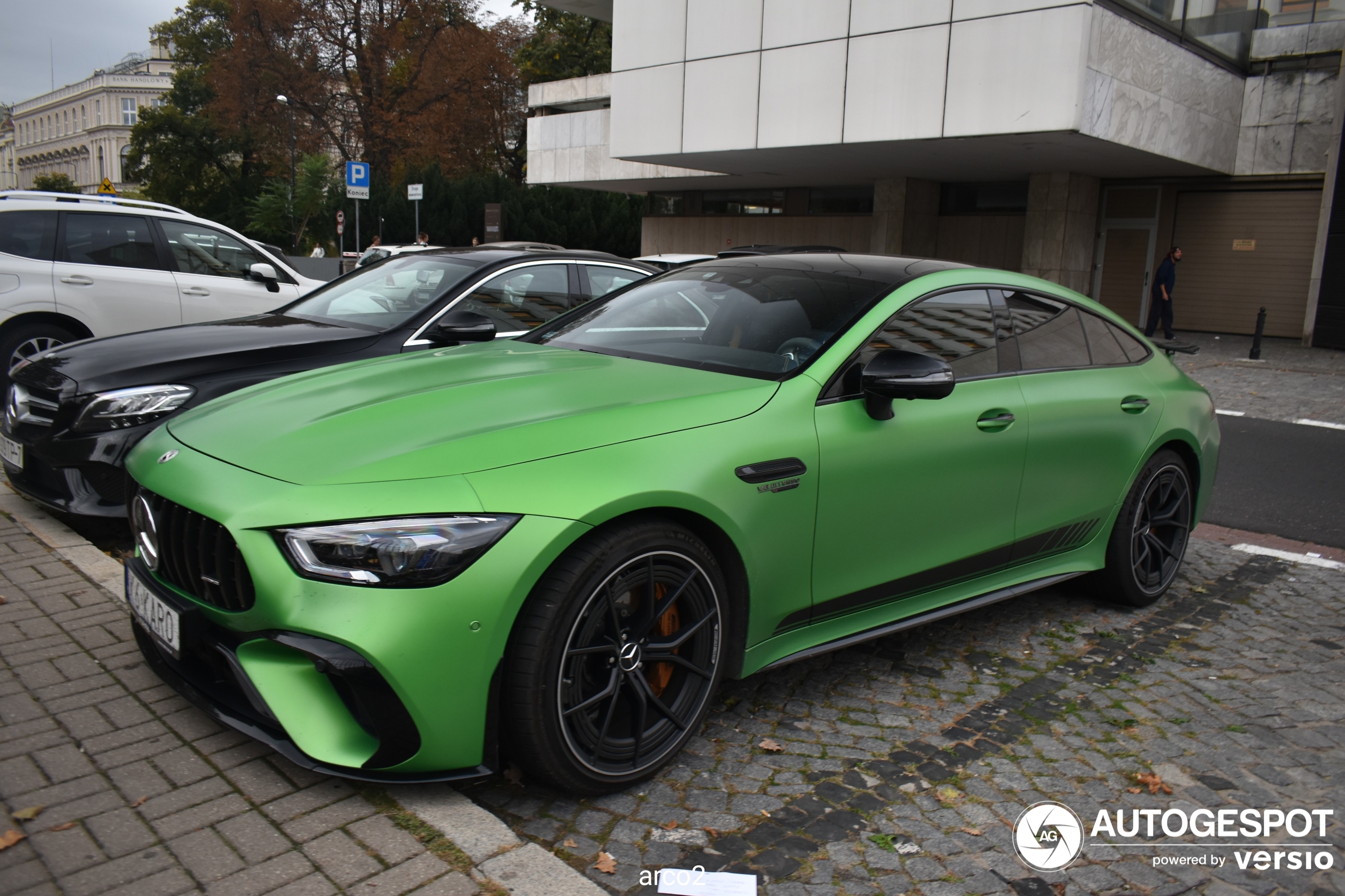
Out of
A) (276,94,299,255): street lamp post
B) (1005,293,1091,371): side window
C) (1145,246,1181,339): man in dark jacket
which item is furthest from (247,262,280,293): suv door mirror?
(276,94,299,255): street lamp post

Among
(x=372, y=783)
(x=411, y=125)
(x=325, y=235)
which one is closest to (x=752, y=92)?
(x=372, y=783)

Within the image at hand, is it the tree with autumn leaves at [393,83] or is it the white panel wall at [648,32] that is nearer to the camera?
the white panel wall at [648,32]

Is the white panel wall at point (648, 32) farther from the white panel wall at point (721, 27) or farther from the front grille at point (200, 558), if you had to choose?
the front grille at point (200, 558)

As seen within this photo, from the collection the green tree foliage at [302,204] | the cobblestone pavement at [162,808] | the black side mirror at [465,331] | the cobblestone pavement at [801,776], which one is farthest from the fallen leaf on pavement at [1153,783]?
the green tree foliage at [302,204]

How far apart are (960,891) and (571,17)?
5172 centimetres

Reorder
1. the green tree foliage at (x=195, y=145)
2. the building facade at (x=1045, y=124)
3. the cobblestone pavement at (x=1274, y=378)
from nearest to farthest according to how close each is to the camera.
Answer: the cobblestone pavement at (x=1274, y=378) < the building facade at (x=1045, y=124) < the green tree foliage at (x=195, y=145)

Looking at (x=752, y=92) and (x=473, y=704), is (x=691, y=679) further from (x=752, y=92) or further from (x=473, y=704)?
(x=752, y=92)

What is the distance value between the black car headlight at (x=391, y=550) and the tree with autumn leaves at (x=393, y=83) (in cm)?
4284

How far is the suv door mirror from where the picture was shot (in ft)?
26.0

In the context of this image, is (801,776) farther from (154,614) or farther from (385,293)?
(385,293)

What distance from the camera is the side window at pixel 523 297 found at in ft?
20.1

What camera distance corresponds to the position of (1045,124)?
17.8 metres

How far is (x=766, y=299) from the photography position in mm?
3889

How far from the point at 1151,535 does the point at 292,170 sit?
152 feet
